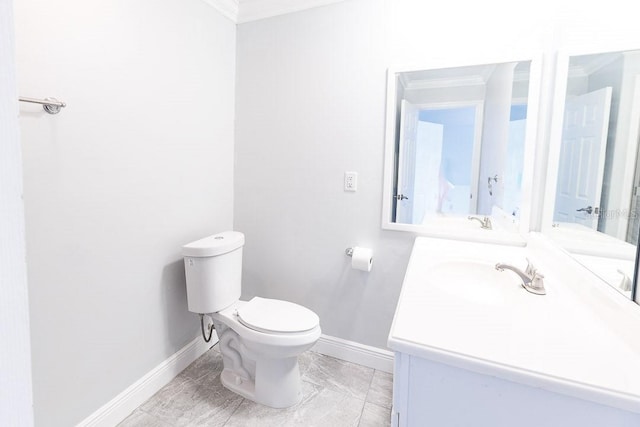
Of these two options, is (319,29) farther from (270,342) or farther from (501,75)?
(270,342)

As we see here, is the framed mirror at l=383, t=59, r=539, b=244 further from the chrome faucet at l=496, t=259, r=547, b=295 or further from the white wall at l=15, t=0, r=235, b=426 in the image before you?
the white wall at l=15, t=0, r=235, b=426

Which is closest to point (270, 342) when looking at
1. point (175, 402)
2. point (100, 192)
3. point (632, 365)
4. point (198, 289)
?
point (198, 289)

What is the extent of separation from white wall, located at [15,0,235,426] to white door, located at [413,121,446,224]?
1.20 m

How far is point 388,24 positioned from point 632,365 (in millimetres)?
1665

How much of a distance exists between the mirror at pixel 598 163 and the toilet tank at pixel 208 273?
59.2 inches

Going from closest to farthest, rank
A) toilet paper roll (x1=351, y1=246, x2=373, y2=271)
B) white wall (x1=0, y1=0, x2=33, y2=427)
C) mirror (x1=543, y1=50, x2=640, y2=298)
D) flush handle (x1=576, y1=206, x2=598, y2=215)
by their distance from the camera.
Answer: white wall (x1=0, y1=0, x2=33, y2=427) < mirror (x1=543, y1=50, x2=640, y2=298) < flush handle (x1=576, y1=206, x2=598, y2=215) < toilet paper roll (x1=351, y1=246, x2=373, y2=271)

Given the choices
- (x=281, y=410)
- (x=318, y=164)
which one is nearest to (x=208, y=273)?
(x=281, y=410)

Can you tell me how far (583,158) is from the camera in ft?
3.63

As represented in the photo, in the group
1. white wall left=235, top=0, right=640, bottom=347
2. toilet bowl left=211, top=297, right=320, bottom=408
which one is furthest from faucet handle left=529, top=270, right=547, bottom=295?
toilet bowl left=211, top=297, right=320, bottom=408

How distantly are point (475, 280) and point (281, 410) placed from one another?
1097mm

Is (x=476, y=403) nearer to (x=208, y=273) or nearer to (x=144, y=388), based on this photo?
(x=208, y=273)

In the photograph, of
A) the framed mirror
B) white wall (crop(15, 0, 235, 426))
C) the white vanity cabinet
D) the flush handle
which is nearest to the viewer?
the white vanity cabinet

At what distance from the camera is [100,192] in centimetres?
131

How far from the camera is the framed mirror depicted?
1.50 metres
